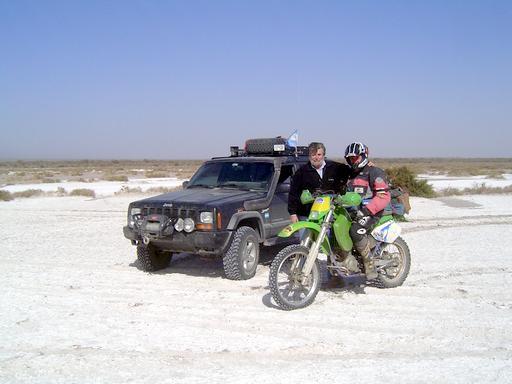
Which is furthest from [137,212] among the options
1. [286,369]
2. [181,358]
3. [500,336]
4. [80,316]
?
[500,336]

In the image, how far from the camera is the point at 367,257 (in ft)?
19.7

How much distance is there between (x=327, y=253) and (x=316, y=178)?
1.00 meters

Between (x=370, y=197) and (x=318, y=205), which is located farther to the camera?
(x=370, y=197)

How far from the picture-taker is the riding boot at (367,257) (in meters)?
5.91

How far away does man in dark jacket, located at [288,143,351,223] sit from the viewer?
250 inches

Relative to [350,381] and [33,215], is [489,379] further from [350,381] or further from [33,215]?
[33,215]

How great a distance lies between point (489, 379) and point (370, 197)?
2.94 meters

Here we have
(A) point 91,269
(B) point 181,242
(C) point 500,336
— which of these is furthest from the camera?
(A) point 91,269

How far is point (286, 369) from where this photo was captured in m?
4.01

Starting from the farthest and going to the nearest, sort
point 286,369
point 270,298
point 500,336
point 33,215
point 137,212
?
point 33,215 < point 137,212 < point 270,298 < point 500,336 < point 286,369

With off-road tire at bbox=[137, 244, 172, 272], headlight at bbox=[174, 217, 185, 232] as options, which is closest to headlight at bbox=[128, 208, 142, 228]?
off-road tire at bbox=[137, 244, 172, 272]

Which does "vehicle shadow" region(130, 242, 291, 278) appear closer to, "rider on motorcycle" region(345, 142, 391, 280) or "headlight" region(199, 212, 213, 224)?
"headlight" region(199, 212, 213, 224)

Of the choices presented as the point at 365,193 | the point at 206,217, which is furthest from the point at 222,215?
the point at 365,193

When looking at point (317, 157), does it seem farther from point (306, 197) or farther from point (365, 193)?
point (365, 193)
